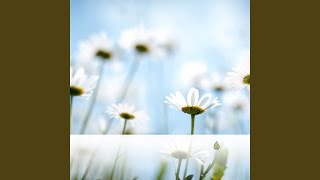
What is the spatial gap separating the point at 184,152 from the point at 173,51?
374mm

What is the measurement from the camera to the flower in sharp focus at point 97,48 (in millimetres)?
1242

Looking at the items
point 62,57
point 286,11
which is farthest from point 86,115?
point 286,11

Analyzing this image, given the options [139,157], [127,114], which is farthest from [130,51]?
[139,157]

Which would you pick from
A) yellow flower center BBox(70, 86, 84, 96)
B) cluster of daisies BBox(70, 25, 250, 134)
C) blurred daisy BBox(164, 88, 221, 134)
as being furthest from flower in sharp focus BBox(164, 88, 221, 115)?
yellow flower center BBox(70, 86, 84, 96)

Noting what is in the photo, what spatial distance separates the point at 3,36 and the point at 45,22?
120 millimetres

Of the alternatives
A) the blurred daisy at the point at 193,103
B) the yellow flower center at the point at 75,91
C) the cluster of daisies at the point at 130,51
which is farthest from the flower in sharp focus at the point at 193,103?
the yellow flower center at the point at 75,91

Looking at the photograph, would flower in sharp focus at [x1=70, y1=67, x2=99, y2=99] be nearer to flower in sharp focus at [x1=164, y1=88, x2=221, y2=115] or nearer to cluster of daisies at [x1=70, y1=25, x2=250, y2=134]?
cluster of daisies at [x1=70, y1=25, x2=250, y2=134]

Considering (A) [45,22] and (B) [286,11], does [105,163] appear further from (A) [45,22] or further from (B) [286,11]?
(B) [286,11]

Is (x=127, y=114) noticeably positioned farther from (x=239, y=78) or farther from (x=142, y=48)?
(x=239, y=78)

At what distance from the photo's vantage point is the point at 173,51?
1.28m

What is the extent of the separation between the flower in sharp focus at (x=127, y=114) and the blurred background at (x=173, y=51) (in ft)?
Answer: 0.08

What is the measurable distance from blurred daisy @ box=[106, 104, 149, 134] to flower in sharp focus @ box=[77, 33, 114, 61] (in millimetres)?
152

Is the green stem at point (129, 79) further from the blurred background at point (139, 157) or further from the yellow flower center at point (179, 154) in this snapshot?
the yellow flower center at point (179, 154)

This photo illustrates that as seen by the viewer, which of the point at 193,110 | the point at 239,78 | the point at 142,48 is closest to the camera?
the point at 193,110
